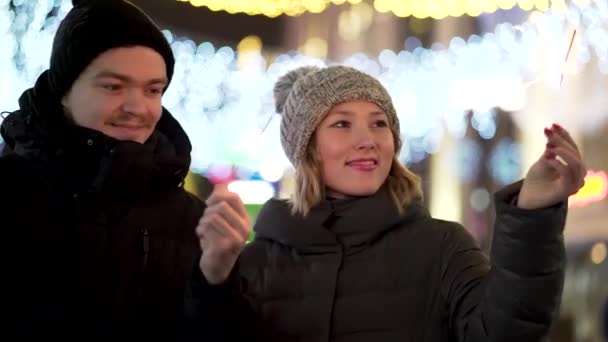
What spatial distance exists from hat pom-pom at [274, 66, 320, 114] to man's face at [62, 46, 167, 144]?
0.49m

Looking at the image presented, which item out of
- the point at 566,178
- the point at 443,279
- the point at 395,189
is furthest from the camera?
the point at 395,189

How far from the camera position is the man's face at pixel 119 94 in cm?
151

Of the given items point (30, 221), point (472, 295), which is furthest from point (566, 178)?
point (30, 221)

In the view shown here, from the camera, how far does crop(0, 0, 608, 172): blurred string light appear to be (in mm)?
4422

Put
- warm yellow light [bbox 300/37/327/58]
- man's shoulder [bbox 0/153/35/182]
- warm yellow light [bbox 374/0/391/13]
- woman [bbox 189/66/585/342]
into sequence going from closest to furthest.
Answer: woman [bbox 189/66/585/342], man's shoulder [bbox 0/153/35/182], warm yellow light [bbox 374/0/391/13], warm yellow light [bbox 300/37/327/58]

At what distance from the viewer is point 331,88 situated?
1776 mm

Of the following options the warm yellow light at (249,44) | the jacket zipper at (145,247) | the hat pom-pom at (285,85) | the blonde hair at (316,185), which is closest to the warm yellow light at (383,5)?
the warm yellow light at (249,44)

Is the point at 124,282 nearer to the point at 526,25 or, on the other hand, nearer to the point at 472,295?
the point at 472,295

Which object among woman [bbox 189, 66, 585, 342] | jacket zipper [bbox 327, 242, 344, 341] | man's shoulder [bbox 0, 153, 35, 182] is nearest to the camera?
woman [bbox 189, 66, 585, 342]

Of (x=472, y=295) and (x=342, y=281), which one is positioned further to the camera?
(x=342, y=281)

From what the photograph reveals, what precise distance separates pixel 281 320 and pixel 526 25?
3.10 meters

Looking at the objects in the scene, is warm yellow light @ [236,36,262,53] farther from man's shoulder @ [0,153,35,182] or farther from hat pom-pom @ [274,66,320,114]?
man's shoulder @ [0,153,35,182]

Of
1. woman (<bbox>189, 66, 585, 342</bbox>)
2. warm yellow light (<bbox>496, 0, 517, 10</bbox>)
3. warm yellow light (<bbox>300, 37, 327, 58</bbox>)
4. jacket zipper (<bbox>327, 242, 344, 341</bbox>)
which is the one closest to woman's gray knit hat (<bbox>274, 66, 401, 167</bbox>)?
woman (<bbox>189, 66, 585, 342</bbox>)

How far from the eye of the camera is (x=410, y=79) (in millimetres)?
5039
